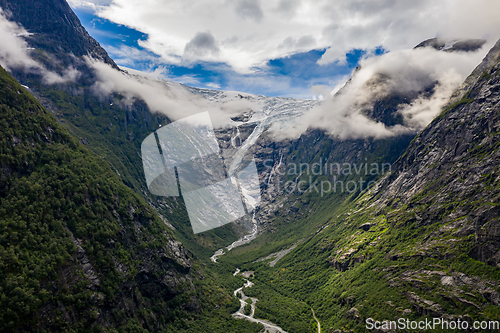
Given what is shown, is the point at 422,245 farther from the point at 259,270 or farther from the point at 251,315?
the point at 259,270

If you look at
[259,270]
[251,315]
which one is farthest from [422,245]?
[259,270]

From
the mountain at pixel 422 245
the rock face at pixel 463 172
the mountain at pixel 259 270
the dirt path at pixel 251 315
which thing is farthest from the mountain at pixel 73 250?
the rock face at pixel 463 172

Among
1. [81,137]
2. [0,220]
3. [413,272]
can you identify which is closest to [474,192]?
[413,272]

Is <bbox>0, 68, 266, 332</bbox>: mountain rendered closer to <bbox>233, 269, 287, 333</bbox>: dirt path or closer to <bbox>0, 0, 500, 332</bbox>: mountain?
<bbox>0, 0, 500, 332</bbox>: mountain

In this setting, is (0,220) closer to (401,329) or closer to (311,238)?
(401,329)

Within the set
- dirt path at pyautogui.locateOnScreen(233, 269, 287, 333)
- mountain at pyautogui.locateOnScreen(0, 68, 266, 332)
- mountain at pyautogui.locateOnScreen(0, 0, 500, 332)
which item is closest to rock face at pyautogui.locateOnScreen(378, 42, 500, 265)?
mountain at pyautogui.locateOnScreen(0, 0, 500, 332)
